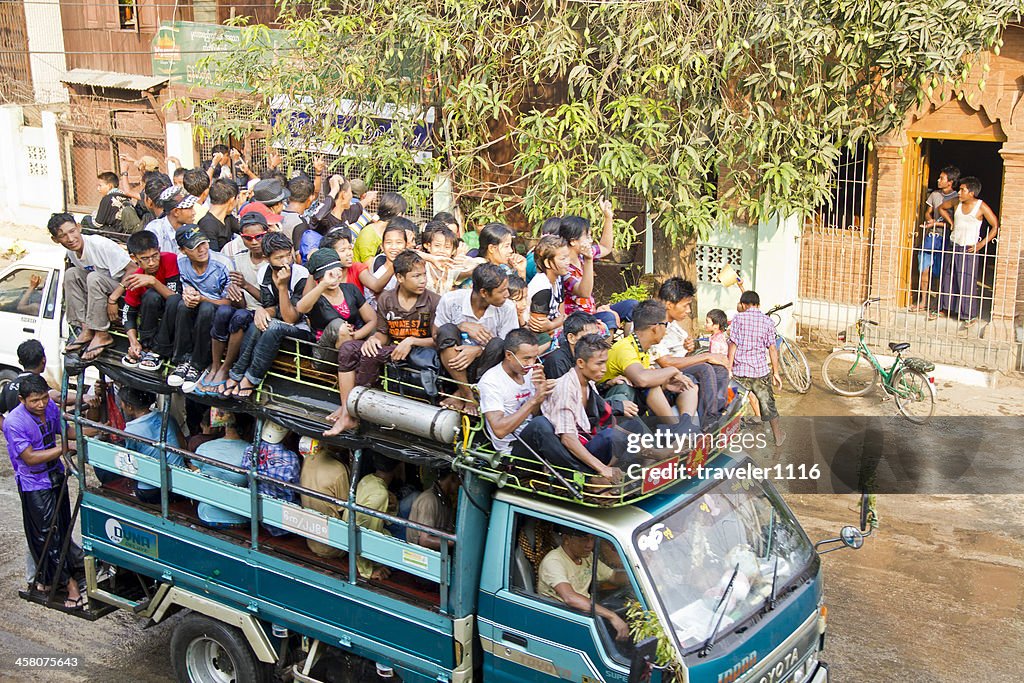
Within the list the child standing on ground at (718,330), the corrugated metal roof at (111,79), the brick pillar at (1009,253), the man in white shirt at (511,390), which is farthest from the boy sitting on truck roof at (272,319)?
the corrugated metal roof at (111,79)

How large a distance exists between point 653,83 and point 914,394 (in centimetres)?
424

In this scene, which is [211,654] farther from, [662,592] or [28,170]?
[28,170]

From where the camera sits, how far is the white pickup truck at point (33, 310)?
36.2 feet

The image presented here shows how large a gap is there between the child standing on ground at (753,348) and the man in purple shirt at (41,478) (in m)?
5.90

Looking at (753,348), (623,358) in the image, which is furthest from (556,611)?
(753,348)

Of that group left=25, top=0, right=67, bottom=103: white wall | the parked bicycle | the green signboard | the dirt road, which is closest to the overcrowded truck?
the dirt road

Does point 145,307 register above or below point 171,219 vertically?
below

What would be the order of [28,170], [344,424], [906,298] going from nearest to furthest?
[344,424] < [906,298] < [28,170]

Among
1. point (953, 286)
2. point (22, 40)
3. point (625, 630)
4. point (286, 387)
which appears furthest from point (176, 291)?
point (22, 40)

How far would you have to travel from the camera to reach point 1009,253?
492 inches

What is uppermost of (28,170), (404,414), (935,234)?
(28,170)

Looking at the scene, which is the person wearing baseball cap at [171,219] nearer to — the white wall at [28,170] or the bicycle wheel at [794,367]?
the bicycle wheel at [794,367]

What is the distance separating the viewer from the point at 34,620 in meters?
7.98

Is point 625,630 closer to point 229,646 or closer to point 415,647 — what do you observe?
point 415,647
